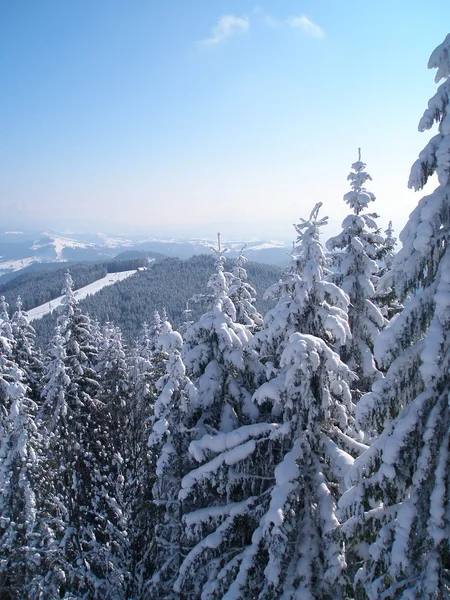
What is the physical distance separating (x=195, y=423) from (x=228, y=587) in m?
3.71

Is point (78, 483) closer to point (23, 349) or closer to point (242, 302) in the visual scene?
point (23, 349)

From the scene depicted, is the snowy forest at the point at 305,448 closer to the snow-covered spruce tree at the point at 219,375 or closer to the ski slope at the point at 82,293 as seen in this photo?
the snow-covered spruce tree at the point at 219,375

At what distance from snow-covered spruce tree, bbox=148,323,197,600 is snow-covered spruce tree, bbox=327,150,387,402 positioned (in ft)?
16.2

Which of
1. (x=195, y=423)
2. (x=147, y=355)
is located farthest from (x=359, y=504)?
(x=147, y=355)

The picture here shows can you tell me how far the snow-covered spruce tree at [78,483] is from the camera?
13.7 m

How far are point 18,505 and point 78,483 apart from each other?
5157mm

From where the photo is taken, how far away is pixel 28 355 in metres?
24.7

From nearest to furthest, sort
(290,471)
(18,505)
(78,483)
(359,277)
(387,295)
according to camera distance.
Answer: (290,471) → (359,277) → (387,295) → (18,505) → (78,483)

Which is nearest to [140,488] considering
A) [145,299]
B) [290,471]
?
[290,471]

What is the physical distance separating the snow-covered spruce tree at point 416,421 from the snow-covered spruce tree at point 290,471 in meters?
1.18

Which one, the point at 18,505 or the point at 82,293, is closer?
the point at 18,505

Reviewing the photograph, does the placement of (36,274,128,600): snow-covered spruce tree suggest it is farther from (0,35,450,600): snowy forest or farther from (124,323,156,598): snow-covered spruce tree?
(124,323,156,598): snow-covered spruce tree

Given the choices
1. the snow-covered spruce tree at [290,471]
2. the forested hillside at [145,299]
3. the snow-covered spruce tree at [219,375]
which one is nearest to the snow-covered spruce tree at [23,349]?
the snow-covered spruce tree at [219,375]

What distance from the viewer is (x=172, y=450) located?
1025cm
